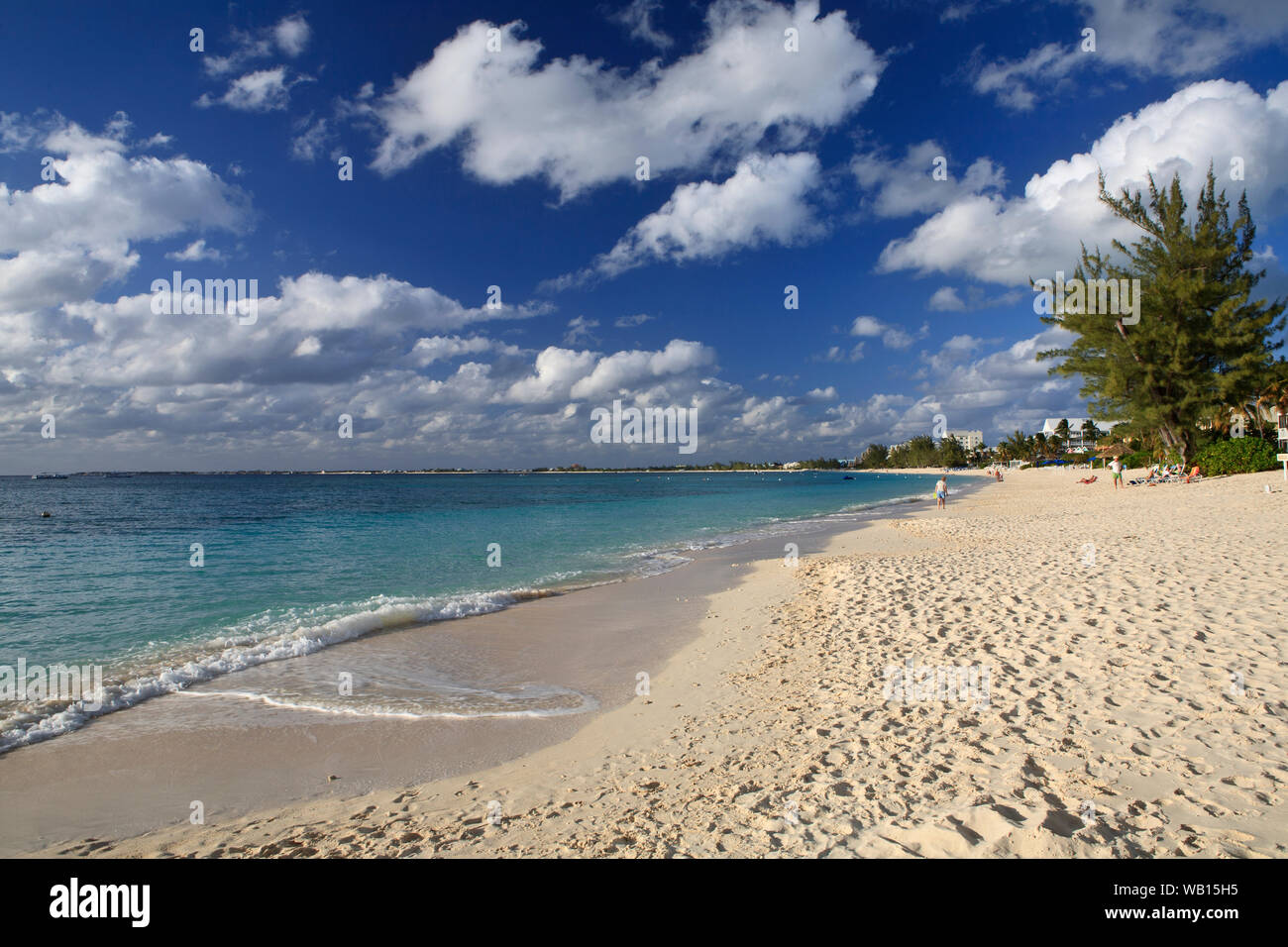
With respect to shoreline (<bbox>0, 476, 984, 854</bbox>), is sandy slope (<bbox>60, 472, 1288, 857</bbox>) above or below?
above

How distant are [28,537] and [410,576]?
26.5m

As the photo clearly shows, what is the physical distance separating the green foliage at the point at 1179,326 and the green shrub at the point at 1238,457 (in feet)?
6.26

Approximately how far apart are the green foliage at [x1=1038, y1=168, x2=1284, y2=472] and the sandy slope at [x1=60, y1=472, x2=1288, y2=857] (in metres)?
28.6

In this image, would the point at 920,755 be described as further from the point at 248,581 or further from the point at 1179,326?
the point at 1179,326

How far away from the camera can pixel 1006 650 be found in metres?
7.16

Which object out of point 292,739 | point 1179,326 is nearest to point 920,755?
point 292,739

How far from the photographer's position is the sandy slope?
143 inches

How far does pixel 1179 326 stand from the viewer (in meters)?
31.2

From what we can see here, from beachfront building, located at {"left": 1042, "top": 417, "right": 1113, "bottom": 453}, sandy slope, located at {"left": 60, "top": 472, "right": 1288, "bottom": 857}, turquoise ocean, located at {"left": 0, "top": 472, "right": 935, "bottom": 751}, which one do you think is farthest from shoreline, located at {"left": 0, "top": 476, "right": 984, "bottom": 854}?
beachfront building, located at {"left": 1042, "top": 417, "right": 1113, "bottom": 453}

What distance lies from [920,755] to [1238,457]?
41867 millimetres

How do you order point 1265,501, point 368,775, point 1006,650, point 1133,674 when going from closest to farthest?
point 368,775, point 1133,674, point 1006,650, point 1265,501

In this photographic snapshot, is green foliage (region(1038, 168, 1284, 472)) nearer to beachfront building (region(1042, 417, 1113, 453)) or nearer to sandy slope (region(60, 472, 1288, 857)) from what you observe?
sandy slope (region(60, 472, 1288, 857))

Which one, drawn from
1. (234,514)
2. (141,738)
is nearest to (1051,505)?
(141,738)

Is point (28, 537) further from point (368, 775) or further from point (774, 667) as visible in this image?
point (774, 667)
